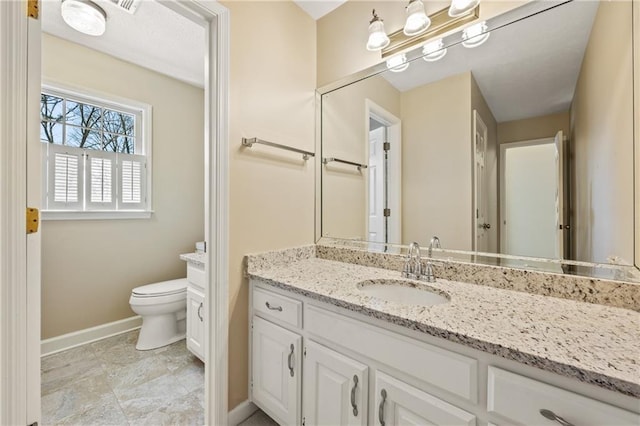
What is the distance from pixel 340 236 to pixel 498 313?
104 centimetres

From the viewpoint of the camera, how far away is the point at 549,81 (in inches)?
44.6

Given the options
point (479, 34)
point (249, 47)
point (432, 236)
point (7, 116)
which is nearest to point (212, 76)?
point (249, 47)

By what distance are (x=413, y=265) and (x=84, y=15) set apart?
2.57 m

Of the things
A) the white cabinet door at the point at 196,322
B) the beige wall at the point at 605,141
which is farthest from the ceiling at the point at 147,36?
the beige wall at the point at 605,141

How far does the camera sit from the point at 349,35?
1.72m

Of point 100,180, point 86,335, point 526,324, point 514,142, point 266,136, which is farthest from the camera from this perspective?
point 100,180

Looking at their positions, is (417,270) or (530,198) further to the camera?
(417,270)

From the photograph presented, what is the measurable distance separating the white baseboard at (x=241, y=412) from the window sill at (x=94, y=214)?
1.98 meters

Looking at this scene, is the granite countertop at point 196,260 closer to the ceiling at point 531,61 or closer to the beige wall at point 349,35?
the beige wall at point 349,35

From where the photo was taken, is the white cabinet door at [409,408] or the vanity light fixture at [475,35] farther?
the vanity light fixture at [475,35]

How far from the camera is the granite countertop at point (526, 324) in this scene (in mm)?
609

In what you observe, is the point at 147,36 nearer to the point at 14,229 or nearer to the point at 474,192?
the point at 14,229

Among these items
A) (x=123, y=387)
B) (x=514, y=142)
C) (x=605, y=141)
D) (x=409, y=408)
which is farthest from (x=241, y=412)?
(x=605, y=141)

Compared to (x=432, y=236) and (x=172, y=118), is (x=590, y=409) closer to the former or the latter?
(x=432, y=236)
